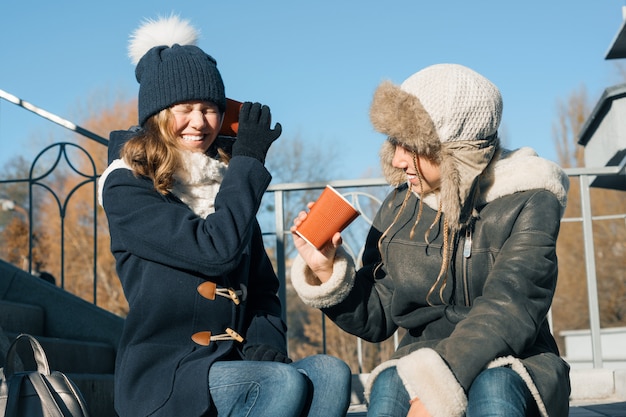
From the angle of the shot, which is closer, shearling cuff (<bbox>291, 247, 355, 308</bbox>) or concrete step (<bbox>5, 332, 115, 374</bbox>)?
shearling cuff (<bbox>291, 247, 355, 308</bbox>)

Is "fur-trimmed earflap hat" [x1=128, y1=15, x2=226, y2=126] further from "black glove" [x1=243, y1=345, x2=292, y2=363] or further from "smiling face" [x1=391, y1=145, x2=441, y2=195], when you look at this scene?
"black glove" [x1=243, y1=345, x2=292, y2=363]

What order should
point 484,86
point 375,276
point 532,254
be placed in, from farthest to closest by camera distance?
point 375,276
point 484,86
point 532,254

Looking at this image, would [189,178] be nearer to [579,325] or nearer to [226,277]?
[226,277]

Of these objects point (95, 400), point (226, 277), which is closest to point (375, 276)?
point (226, 277)

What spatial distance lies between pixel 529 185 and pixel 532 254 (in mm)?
236

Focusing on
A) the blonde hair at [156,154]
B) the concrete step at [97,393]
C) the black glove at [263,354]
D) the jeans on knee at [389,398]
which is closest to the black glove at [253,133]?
the blonde hair at [156,154]

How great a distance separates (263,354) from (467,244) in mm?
694

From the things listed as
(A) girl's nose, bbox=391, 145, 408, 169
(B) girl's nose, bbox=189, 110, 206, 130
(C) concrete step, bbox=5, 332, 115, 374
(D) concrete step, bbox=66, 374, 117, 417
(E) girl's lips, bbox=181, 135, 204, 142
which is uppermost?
(B) girl's nose, bbox=189, 110, 206, 130

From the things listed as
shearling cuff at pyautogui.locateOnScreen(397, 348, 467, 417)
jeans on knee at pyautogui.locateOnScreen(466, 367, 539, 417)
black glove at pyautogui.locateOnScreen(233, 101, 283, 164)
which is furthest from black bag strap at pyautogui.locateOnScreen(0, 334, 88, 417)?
jeans on knee at pyautogui.locateOnScreen(466, 367, 539, 417)

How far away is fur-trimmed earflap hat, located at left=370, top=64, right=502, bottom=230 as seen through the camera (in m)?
2.63

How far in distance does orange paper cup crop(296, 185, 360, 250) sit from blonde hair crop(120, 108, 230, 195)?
0.41m

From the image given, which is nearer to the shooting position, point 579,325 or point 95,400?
point 95,400

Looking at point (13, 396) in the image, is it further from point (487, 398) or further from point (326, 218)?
point (487, 398)

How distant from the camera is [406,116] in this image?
2.63m
